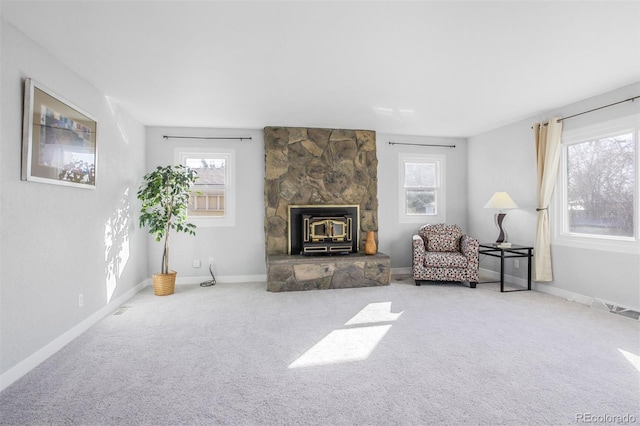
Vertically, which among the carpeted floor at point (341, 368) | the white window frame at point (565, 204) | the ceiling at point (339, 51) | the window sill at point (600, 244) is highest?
the ceiling at point (339, 51)

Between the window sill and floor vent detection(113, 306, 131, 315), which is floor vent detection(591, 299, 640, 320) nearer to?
the window sill

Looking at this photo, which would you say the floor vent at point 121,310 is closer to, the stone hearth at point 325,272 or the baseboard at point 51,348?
the baseboard at point 51,348

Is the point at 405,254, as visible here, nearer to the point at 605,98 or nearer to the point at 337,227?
the point at 337,227

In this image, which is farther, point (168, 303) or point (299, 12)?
point (168, 303)

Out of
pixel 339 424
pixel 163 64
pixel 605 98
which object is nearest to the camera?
pixel 339 424

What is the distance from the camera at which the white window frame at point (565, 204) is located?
10.9 ft

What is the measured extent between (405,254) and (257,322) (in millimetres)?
3208

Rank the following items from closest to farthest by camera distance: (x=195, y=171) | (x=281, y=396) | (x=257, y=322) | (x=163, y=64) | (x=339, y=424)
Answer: (x=339, y=424)
(x=281, y=396)
(x=163, y=64)
(x=257, y=322)
(x=195, y=171)

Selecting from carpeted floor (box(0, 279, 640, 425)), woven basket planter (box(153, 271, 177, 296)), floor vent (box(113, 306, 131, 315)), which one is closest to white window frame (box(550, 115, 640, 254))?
carpeted floor (box(0, 279, 640, 425))

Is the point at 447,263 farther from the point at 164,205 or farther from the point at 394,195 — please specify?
the point at 164,205

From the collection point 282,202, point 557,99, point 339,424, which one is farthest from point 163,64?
point 557,99

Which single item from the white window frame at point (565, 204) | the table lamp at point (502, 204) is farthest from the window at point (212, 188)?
the white window frame at point (565, 204)

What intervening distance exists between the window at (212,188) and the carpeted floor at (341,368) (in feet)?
5.54

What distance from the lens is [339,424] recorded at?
1699 mm
